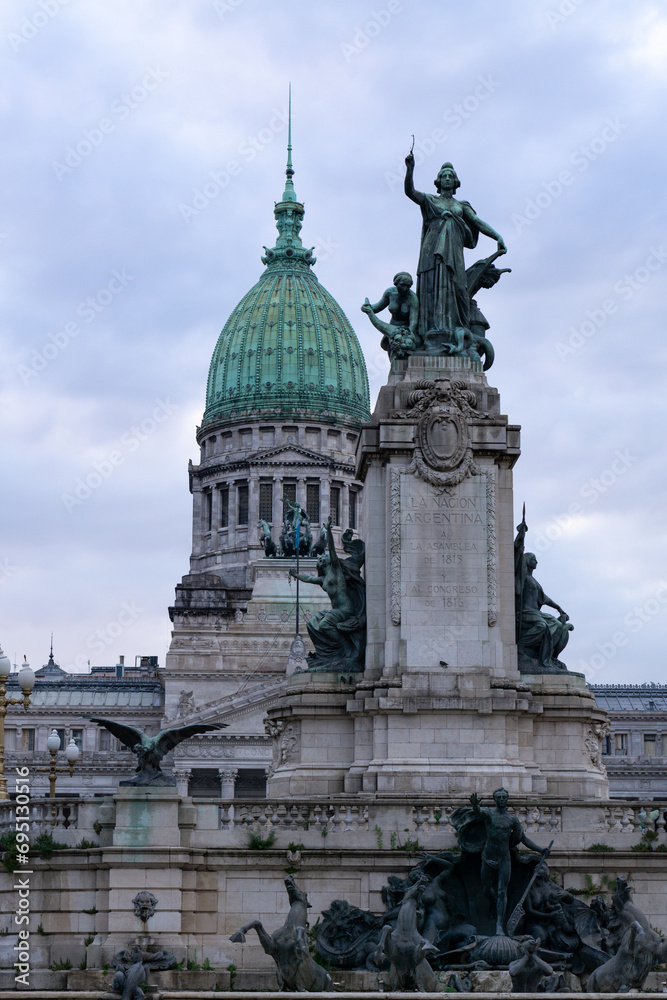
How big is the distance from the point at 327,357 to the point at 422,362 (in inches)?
4178

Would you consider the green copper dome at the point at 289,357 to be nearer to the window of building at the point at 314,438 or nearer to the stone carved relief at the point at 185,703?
the window of building at the point at 314,438

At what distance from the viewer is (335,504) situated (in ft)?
483

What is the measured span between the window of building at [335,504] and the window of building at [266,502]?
4.95m

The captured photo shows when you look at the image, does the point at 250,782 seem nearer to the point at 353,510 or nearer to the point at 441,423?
the point at 353,510

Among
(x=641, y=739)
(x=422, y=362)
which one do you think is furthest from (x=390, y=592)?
(x=641, y=739)

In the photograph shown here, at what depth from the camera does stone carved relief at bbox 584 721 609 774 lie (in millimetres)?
38875

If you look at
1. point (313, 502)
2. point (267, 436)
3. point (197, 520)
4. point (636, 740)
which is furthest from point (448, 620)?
point (197, 520)

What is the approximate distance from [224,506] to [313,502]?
8312mm

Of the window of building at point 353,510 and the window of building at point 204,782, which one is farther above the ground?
the window of building at point 353,510

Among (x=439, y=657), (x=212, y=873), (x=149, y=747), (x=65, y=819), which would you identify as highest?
(x=439, y=657)

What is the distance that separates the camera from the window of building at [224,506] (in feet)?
487

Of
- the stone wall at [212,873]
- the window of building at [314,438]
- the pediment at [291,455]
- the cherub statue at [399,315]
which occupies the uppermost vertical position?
the window of building at [314,438]

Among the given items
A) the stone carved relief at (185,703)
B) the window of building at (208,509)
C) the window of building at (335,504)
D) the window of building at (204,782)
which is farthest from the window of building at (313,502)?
the window of building at (204,782)

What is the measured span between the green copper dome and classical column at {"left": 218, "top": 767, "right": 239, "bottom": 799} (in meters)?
41.1
